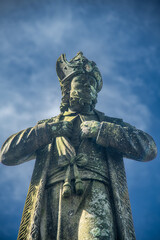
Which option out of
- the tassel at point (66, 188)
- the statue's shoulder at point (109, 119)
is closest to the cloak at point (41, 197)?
the tassel at point (66, 188)

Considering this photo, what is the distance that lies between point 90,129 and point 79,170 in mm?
1044

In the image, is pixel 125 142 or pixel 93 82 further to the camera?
pixel 93 82

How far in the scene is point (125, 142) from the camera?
6141mm

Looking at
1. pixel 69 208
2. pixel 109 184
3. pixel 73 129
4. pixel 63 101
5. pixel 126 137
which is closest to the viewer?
pixel 69 208

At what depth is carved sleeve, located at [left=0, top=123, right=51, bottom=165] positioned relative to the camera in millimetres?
6336

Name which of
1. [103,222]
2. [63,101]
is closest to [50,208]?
[103,222]

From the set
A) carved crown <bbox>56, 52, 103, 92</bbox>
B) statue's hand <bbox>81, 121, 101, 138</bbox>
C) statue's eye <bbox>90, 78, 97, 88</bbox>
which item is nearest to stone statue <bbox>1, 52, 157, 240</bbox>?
statue's hand <bbox>81, 121, 101, 138</bbox>

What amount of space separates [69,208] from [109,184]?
100 cm

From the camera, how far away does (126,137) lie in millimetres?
6160

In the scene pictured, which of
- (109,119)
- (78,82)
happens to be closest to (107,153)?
(109,119)

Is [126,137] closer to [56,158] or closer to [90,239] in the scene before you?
[56,158]

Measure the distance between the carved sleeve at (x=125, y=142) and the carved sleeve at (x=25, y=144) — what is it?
4.02 ft

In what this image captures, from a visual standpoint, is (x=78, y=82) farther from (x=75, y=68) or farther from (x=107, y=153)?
(x=107, y=153)

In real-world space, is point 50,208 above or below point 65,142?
below
